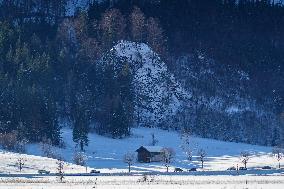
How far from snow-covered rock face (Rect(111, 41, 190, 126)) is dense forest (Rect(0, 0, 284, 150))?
163cm

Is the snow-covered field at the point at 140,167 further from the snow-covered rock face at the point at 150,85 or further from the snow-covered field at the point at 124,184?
the snow-covered rock face at the point at 150,85

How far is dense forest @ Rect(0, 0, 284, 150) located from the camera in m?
102

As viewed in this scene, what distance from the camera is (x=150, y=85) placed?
120750 millimetres

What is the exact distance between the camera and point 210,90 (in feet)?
399

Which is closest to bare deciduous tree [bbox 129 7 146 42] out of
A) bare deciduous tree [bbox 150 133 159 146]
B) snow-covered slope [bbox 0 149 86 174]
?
bare deciduous tree [bbox 150 133 159 146]

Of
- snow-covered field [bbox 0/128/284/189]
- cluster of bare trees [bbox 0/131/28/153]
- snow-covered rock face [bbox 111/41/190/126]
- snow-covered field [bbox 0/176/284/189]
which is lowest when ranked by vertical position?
snow-covered field [bbox 0/176/284/189]

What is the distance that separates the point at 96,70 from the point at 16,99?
77.6ft

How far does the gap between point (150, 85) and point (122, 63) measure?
24.6 feet

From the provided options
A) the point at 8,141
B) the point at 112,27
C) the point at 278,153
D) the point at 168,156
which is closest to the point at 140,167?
the point at 168,156

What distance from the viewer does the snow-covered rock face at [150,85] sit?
379 ft

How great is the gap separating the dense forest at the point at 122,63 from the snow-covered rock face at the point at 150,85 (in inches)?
64.0

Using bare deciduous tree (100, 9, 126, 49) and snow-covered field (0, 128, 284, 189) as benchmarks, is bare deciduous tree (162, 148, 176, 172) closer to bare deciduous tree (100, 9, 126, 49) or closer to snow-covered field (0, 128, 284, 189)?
snow-covered field (0, 128, 284, 189)

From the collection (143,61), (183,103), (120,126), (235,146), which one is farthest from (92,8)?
(235,146)

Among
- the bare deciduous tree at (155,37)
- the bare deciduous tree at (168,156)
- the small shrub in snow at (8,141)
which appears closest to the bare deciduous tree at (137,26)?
the bare deciduous tree at (155,37)
